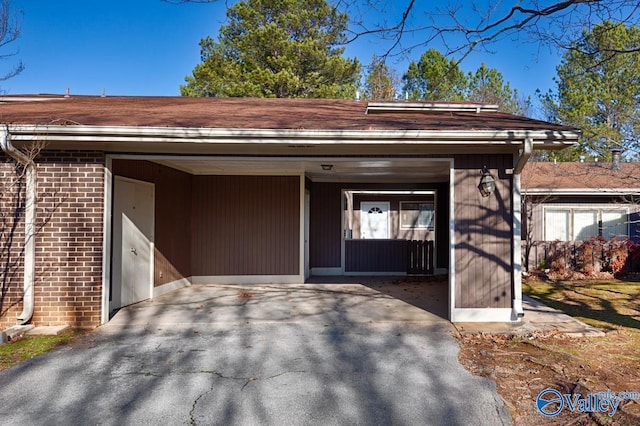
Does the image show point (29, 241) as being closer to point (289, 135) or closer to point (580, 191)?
point (289, 135)

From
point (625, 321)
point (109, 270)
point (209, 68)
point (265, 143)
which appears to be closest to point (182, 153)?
point (265, 143)

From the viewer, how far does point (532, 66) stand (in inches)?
252

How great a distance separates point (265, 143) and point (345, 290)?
4.25 m

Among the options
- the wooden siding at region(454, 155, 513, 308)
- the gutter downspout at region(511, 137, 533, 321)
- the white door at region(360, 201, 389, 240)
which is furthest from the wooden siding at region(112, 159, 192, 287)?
the white door at region(360, 201, 389, 240)

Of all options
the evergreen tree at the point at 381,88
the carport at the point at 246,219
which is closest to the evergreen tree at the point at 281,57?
the evergreen tree at the point at 381,88

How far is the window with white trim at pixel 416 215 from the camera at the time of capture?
1473 cm

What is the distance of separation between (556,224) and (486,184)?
9.33m

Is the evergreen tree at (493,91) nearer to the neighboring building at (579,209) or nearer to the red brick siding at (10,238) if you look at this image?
the neighboring building at (579,209)

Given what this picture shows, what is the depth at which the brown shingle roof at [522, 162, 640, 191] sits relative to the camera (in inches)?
521

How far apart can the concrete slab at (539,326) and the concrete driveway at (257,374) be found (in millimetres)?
404

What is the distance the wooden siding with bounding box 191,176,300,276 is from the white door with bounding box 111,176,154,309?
1854mm

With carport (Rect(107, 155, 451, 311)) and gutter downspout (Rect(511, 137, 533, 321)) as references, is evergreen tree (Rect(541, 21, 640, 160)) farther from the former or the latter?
carport (Rect(107, 155, 451, 311))

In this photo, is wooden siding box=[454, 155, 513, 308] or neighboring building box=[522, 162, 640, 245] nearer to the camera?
wooden siding box=[454, 155, 513, 308]

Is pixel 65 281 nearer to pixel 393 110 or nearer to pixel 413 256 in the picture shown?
pixel 393 110
